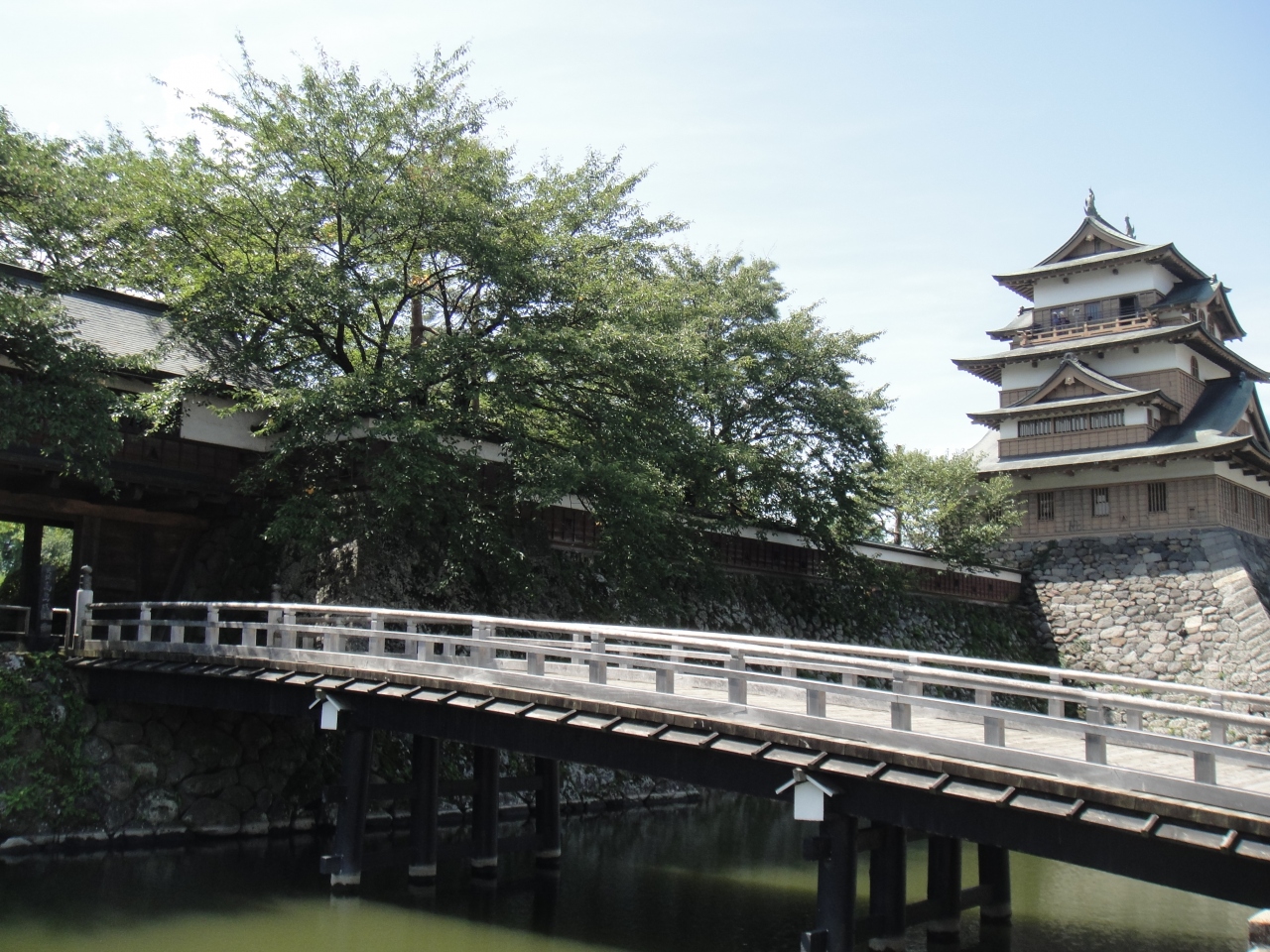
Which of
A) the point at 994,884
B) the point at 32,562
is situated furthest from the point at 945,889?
the point at 32,562

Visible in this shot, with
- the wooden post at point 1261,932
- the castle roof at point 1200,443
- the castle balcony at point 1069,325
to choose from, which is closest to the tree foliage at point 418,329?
the wooden post at point 1261,932

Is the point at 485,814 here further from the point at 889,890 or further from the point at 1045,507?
the point at 1045,507

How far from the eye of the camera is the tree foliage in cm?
1723

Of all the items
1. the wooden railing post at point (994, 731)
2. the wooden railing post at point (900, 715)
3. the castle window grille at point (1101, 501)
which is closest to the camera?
the wooden railing post at point (994, 731)

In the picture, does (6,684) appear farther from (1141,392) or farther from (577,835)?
(1141,392)

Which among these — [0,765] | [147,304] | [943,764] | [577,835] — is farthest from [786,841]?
[147,304]

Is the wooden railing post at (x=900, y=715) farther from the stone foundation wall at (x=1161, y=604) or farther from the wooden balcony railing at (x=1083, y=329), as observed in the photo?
the wooden balcony railing at (x=1083, y=329)

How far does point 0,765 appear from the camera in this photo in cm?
1474

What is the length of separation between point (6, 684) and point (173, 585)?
5.19 metres

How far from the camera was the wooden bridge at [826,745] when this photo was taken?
25.7 feet

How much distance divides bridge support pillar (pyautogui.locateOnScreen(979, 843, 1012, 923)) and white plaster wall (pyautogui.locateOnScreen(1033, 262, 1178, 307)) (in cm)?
2598

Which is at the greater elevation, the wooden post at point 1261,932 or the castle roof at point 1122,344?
the castle roof at point 1122,344

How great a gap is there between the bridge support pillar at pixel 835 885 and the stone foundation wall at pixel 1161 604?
22635 mm

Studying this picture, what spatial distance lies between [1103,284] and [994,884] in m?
26.5
